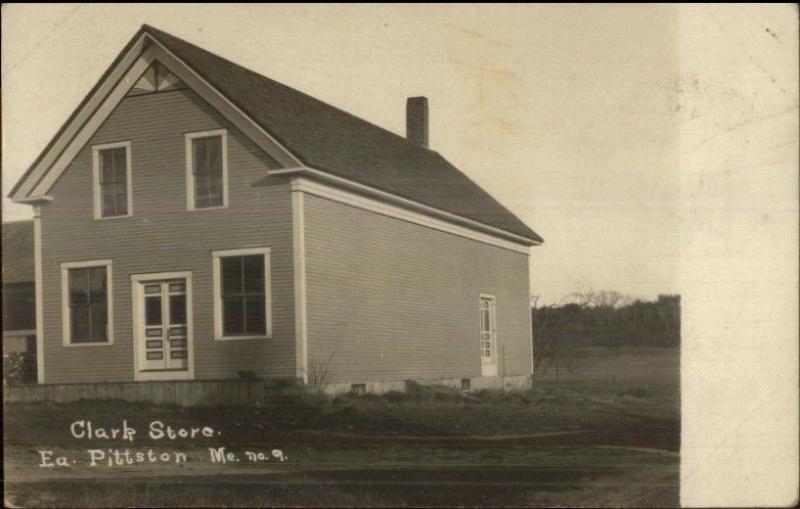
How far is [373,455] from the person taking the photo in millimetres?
9242

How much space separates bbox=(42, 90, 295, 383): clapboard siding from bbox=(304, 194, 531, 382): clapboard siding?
387 millimetres

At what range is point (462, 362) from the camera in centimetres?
1169

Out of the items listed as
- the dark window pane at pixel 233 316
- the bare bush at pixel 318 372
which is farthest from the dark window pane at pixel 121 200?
the bare bush at pixel 318 372

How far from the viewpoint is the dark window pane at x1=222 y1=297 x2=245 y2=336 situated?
32.4ft

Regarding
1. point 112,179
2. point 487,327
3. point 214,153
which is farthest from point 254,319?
point 487,327

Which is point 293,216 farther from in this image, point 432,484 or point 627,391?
point 627,391

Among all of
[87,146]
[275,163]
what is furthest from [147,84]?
[275,163]

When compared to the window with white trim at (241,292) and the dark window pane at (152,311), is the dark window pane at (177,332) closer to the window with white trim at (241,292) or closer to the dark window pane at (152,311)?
the dark window pane at (152,311)

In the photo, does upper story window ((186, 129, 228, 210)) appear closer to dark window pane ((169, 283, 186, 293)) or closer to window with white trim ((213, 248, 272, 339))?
window with white trim ((213, 248, 272, 339))

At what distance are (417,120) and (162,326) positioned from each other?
11.8ft

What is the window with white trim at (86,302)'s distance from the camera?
10.1 metres

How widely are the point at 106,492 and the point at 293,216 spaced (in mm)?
3436

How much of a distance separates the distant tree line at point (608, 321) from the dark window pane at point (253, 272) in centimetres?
304

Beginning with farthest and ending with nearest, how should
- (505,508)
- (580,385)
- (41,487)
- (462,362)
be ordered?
(462,362) → (580,385) → (41,487) → (505,508)
